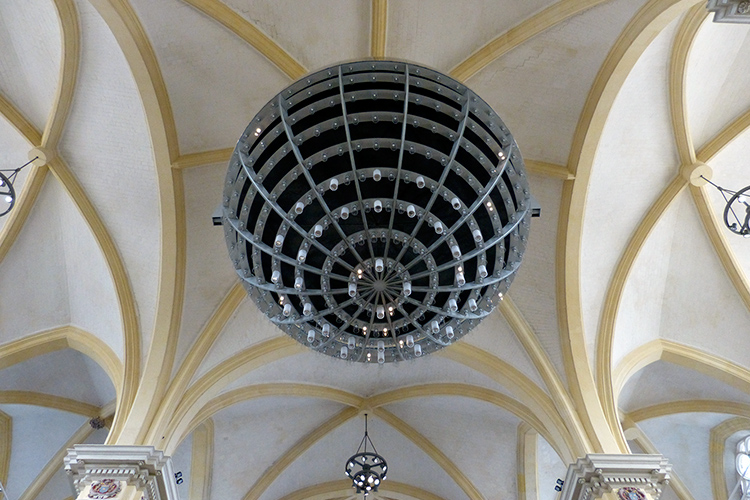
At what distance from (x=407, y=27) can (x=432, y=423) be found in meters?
7.22

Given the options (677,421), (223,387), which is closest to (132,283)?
(223,387)

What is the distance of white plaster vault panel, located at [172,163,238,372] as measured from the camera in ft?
31.1

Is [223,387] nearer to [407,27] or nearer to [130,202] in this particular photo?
[130,202]

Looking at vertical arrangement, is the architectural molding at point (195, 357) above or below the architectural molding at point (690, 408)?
below

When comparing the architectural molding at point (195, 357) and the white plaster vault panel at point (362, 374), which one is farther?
the white plaster vault panel at point (362, 374)

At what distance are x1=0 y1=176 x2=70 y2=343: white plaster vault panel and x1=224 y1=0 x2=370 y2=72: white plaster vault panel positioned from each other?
4.01m

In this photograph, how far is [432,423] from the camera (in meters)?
12.5

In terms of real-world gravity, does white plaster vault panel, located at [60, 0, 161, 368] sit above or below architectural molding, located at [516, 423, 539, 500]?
above

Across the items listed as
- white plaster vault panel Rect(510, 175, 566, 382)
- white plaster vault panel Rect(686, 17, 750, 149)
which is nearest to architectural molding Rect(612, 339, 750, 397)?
white plaster vault panel Rect(510, 175, 566, 382)

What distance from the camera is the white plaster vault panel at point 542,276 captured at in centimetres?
952

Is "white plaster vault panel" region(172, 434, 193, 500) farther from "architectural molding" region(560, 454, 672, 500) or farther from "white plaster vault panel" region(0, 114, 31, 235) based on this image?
"architectural molding" region(560, 454, 672, 500)

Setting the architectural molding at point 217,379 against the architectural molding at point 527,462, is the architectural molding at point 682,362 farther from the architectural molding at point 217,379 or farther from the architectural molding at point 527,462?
the architectural molding at point 217,379

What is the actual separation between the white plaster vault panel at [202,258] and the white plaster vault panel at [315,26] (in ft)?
6.73

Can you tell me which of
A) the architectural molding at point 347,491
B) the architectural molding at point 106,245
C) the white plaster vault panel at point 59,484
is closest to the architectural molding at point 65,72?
the architectural molding at point 106,245
